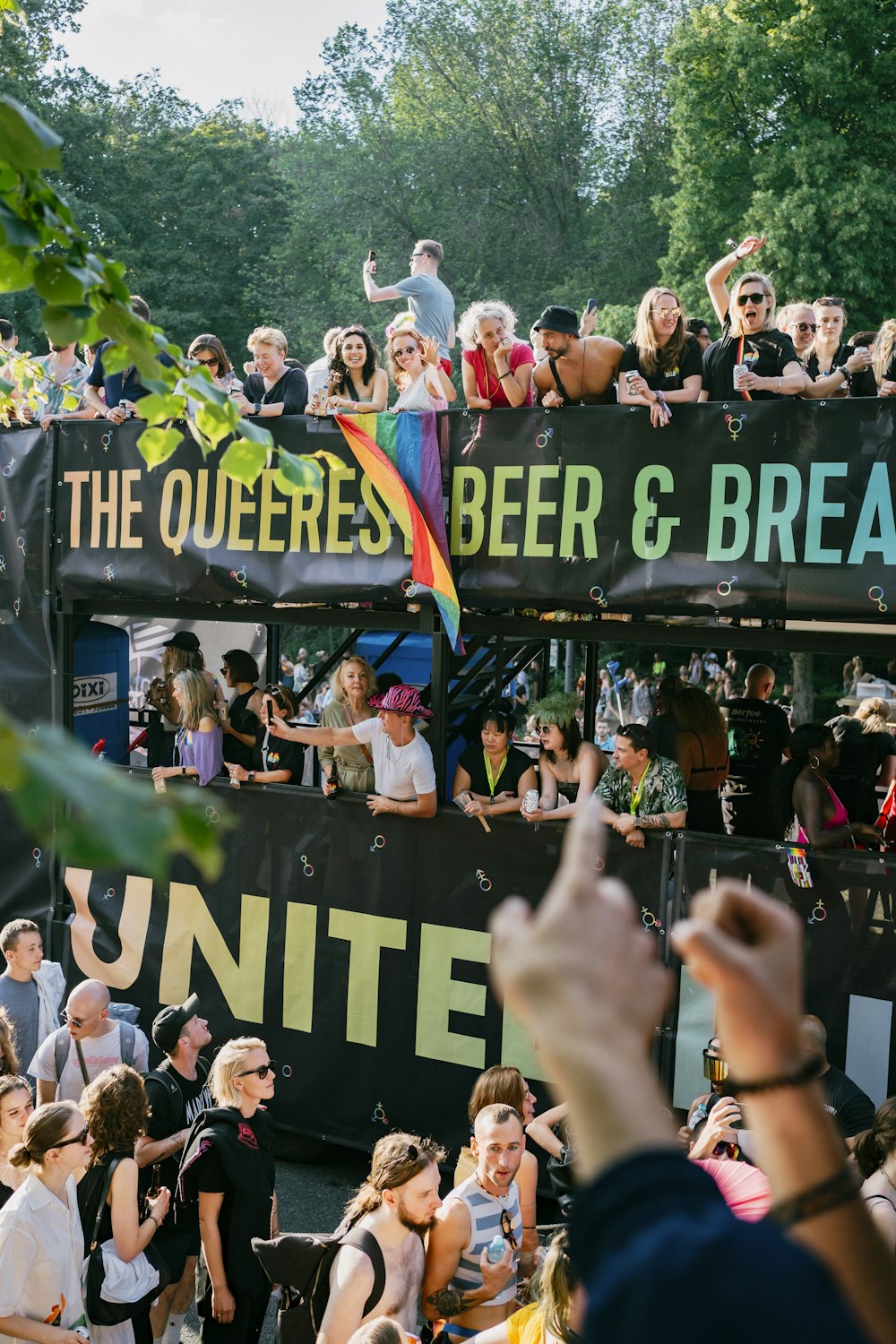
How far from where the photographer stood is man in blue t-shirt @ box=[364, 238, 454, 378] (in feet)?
28.0

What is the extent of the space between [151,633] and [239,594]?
8.71m

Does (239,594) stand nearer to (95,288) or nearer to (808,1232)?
(95,288)

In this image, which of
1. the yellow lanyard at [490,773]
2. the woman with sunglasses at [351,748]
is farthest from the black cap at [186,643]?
the yellow lanyard at [490,773]

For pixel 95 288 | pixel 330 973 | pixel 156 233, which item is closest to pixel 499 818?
pixel 330 973

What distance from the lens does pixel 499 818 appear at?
282 inches

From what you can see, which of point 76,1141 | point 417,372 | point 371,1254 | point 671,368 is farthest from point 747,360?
point 76,1141

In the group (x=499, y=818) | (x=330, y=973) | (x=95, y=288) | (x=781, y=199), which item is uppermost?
(x=781, y=199)

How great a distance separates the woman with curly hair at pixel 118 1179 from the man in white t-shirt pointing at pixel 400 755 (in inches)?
99.0

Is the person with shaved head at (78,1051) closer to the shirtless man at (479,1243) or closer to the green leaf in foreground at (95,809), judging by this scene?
the shirtless man at (479,1243)

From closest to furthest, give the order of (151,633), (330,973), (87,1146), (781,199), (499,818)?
1. (87,1146)
2. (499,818)
3. (330,973)
4. (151,633)
5. (781,199)

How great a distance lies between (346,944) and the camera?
762 centimetres

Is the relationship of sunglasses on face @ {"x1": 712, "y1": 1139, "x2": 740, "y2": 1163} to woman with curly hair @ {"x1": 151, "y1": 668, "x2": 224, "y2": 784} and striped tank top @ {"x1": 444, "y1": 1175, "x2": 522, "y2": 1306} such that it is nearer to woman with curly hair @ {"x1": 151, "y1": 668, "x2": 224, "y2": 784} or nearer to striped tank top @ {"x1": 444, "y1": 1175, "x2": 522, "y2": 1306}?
striped tank top @ {"x1": 444, "y1": 1175, "x2": 522, "y2": 1306}

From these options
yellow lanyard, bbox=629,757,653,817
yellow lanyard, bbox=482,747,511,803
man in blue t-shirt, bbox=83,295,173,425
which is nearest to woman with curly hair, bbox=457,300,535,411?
yellow lanyard, bbox=482,747,511,803

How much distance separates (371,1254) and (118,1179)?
3.82 feet
